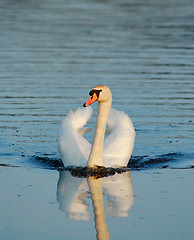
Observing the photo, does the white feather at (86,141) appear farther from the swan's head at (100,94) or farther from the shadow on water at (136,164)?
the swan's head at (100,94)

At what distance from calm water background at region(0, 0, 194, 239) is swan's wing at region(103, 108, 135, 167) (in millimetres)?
388

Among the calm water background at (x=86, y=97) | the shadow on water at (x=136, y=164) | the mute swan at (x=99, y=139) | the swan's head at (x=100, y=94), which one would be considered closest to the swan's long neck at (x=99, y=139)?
the mute swan at (x=99, y=139)

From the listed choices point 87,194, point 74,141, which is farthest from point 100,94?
point 87,194

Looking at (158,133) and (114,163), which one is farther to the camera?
(158,133)

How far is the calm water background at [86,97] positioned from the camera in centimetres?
823

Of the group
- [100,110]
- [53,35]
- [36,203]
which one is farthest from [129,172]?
[53,35]

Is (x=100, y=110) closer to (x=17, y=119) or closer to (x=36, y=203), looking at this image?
(x=36, y=203)

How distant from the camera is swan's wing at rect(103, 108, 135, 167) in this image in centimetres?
1091

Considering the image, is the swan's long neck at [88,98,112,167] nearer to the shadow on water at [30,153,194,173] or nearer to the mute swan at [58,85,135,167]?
the mute swan at [58,85,135,167]

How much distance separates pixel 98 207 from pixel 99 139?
1.82 meters

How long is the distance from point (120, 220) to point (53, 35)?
1711 cm

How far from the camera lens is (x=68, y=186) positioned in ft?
32.8

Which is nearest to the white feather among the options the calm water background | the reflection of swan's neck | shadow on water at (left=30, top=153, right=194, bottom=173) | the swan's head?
shadow on water at (left=30, top=153, right=194, bottom=173)

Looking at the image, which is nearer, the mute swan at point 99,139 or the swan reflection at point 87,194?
the swan reflection at point 87,194
